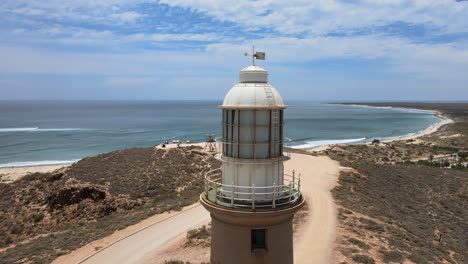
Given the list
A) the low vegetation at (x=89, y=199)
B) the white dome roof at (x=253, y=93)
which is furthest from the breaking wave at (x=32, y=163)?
the white dome roof at (x=253, y=93)

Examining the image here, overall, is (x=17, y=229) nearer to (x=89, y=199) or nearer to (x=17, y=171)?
(x=89, y=199)

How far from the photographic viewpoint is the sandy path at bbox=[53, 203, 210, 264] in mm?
14633

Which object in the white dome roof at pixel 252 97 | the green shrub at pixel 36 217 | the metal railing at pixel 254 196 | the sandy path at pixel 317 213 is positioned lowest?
the green shrub at pixel 36 217

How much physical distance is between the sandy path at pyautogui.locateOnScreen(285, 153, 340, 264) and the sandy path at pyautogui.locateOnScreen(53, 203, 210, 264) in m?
4.89

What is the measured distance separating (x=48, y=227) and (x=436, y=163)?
36624mm

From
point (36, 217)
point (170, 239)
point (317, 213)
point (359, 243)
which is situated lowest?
point (36, 217)

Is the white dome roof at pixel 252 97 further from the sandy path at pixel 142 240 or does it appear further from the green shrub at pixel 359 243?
the green shrub at pixel 359 243

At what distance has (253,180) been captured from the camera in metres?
6.62

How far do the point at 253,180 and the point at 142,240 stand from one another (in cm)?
1101

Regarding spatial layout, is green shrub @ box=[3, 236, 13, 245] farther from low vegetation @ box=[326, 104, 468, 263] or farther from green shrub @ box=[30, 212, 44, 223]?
low vegetation @ box=[326, 104, 468, 263]

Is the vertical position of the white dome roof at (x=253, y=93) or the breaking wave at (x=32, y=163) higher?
the white dome roof at (x=253, y=93)

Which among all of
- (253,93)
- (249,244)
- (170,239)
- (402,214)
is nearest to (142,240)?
(170,239)

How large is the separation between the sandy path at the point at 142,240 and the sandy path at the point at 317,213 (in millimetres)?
4890

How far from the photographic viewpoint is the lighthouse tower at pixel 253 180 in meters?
6.50
